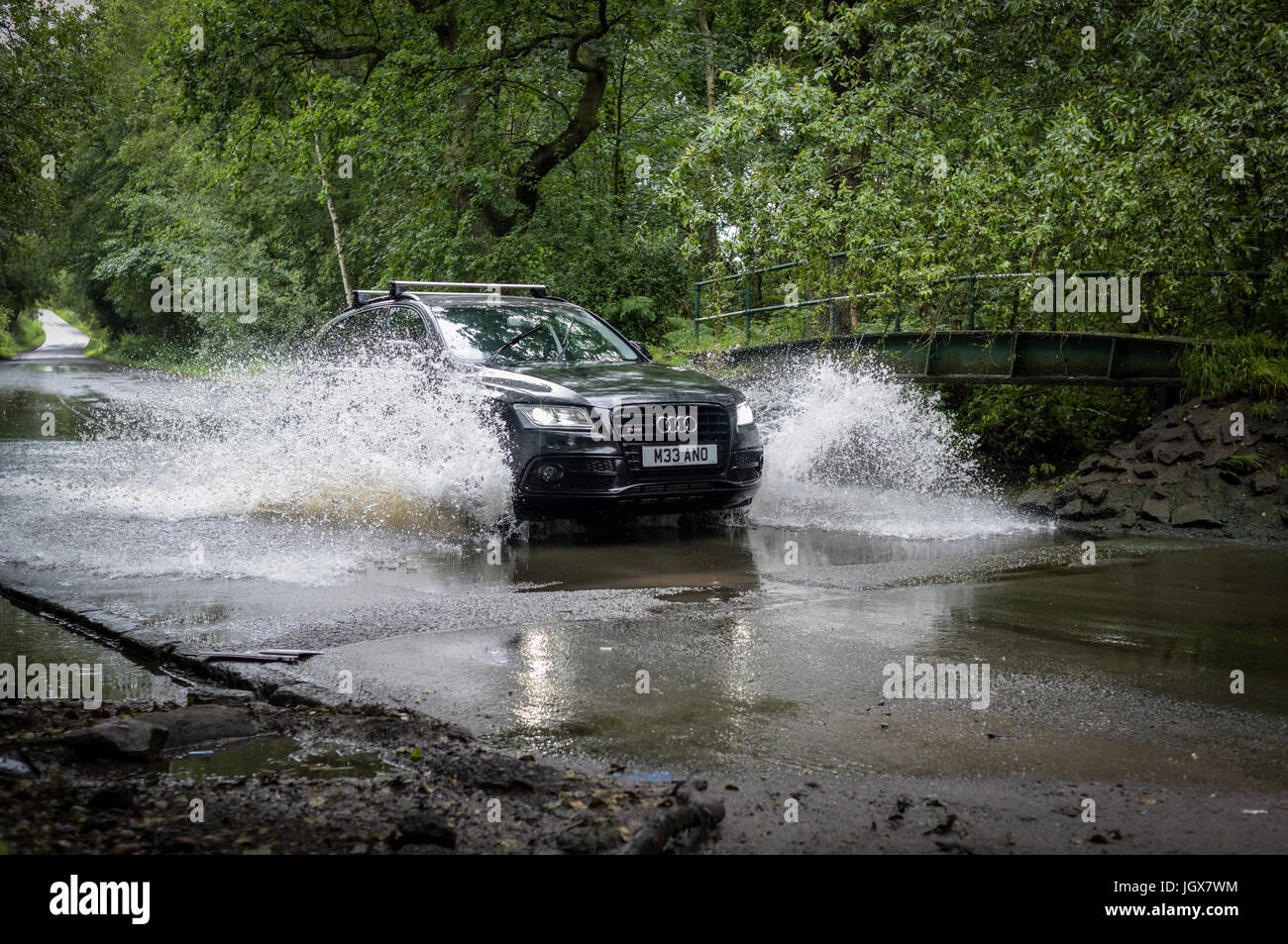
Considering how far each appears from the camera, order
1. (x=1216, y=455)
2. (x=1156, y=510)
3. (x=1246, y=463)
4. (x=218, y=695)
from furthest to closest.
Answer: (x=1216, y=455)
(x=1246, y=463)
(x=1156, y=510)
(x=218, y=695)

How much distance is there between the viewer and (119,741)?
4.22 meters

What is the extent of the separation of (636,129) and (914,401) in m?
12.1

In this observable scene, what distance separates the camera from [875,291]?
15.9 metres

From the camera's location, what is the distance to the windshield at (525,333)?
10.5 metres

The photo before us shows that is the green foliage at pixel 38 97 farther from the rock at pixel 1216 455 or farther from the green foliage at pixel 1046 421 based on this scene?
the rock at pixel 1216 455

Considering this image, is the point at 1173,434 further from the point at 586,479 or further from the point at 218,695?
the point at 218,695

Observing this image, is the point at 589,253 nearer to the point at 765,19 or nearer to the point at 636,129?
the point at 636,129

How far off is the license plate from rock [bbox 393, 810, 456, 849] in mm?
6139

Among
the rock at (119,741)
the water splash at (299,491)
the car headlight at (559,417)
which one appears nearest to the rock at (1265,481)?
the car headlight at (559,417)

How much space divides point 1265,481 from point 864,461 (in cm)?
438

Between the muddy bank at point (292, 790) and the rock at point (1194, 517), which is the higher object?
the rock at point (1194, 517)

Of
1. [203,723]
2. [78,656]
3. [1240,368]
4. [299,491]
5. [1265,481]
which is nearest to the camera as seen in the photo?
[203,723]

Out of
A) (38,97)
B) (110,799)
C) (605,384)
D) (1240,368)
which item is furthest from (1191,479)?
(38,97)

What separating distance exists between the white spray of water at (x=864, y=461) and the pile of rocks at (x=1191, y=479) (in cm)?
79
